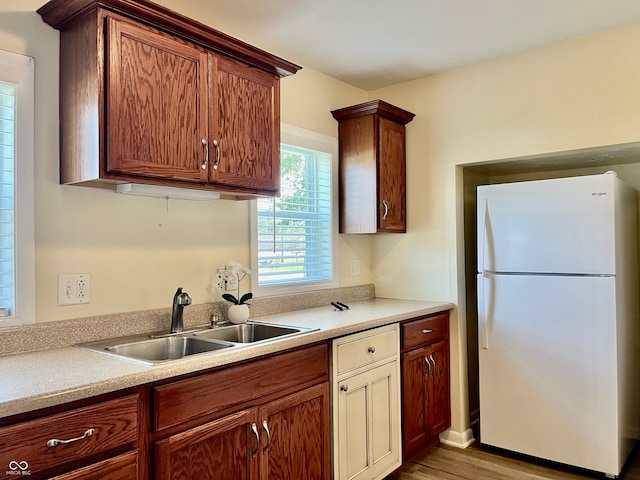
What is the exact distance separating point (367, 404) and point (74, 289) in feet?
4.71

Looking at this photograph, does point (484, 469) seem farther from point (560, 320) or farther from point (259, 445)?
point (259, 445)

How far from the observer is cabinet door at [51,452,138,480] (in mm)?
1292

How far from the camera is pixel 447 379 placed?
3.07 meters

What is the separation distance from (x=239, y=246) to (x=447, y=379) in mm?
1589

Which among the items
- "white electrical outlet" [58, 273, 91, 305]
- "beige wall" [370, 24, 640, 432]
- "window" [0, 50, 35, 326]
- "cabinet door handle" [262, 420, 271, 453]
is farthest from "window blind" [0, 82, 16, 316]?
"beige wall" [370, 24, 640, 432]

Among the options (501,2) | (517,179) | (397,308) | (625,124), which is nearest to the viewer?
(501,2)

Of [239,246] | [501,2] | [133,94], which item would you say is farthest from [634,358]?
[133,94]

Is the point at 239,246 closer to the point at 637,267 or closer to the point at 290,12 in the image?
the point at 290,12

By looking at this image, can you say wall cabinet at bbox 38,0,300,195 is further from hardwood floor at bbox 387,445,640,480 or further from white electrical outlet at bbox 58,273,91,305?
hardwood floor at bbox 387,445,640,480

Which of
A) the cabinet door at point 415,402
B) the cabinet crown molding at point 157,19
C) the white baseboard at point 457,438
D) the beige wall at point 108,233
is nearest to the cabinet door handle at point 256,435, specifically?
the beige wall at point 108,233

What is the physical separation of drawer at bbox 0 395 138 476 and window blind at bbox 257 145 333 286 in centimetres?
133

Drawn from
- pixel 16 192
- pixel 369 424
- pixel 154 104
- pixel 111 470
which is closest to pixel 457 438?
pixel 369 424

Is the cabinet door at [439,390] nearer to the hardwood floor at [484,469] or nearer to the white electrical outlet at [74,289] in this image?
the hardwood floor at [484,469]

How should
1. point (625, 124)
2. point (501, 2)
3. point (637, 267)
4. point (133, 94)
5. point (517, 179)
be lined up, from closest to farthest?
point (133, 94)
point (501, 2)
point (625, 124)
point (637, 267)
point (517, 179)
